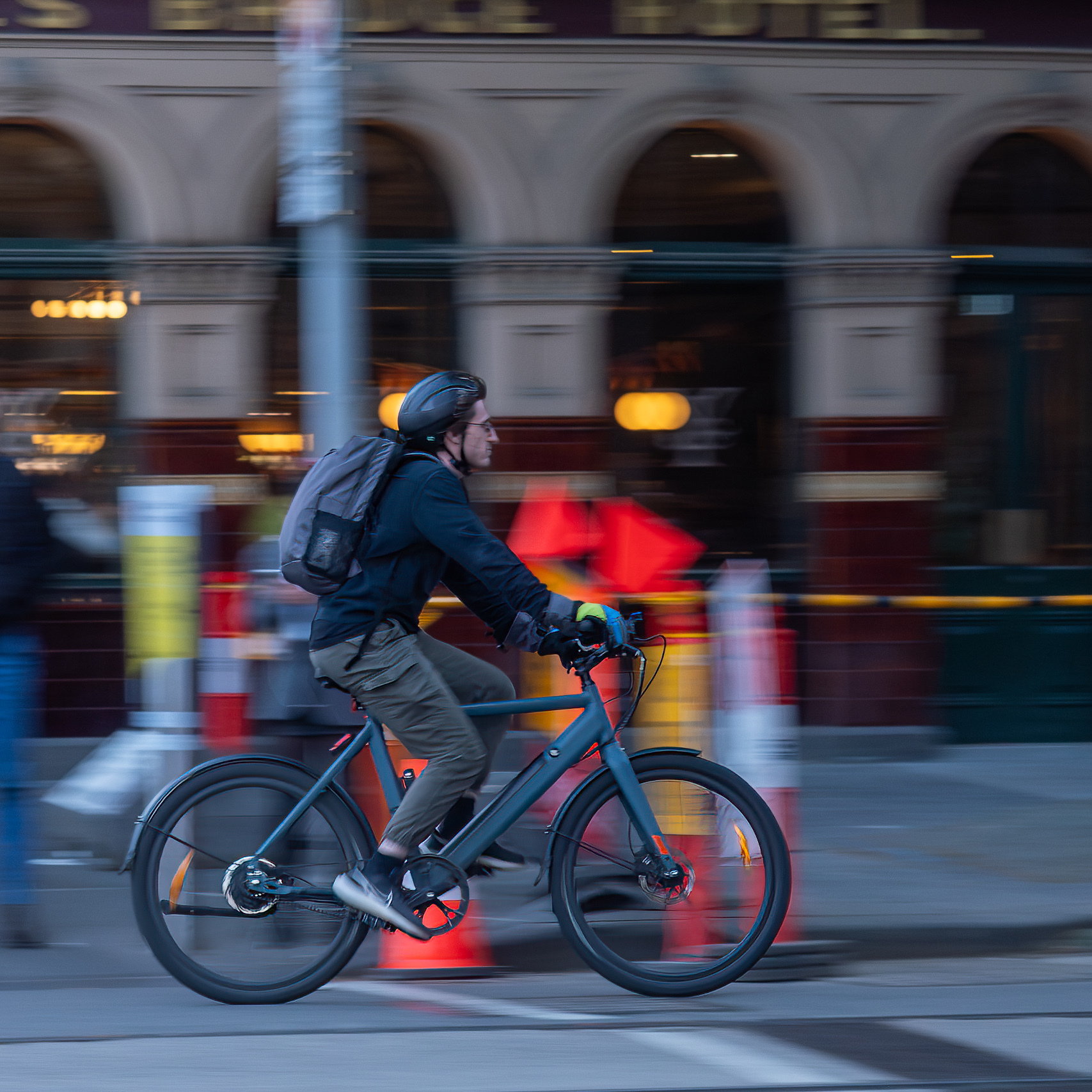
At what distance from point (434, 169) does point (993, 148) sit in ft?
12.0

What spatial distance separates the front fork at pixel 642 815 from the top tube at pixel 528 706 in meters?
0.16

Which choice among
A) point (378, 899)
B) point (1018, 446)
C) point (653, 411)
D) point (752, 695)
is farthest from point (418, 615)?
point (1018, 446)

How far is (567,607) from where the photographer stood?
4.14 m

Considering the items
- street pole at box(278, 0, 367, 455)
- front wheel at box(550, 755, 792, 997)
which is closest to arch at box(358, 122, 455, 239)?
street pole at box(278, 0, 367, 455)

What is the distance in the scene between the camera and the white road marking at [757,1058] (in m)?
3.69

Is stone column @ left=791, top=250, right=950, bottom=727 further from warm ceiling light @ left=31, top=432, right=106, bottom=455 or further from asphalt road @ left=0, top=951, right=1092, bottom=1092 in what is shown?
warm ceiling light @ left=31, top=432, right=106, bottom=455

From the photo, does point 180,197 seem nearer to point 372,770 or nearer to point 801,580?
point 801,580

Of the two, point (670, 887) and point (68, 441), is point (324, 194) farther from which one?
point (68, 441)

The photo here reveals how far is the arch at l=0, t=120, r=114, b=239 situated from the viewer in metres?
8.78

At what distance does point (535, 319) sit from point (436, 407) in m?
4.73

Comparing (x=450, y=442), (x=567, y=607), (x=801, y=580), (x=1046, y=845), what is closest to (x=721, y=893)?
(x=567, y=607)

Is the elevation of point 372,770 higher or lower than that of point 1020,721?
higher

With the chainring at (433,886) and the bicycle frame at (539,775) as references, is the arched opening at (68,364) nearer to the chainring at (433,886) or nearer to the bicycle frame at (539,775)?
the bicycle frame at (539,775)

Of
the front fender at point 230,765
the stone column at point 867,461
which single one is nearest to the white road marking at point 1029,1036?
the front fender at point 230,765
